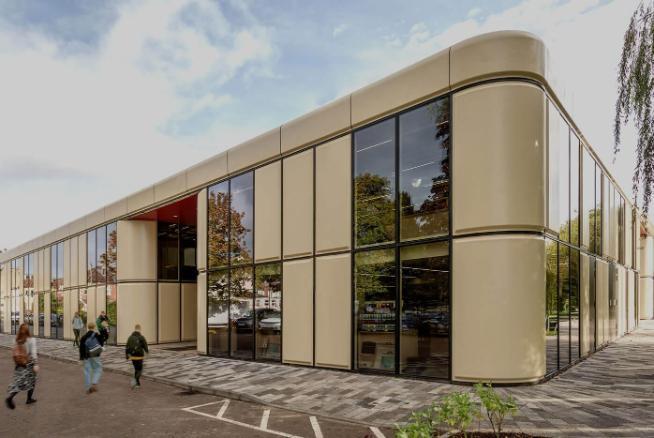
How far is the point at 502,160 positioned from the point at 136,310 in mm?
20398

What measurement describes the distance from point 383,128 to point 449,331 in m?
5.33

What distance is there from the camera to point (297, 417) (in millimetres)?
9078

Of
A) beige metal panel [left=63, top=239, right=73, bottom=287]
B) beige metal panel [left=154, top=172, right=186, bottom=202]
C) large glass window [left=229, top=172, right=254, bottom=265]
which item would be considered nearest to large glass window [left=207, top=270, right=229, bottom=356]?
large glass window [left=229, top=172, right=254, bottom=265]

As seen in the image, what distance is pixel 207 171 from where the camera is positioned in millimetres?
19219

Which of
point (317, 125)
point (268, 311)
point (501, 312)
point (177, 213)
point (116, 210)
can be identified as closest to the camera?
point (501, 312)

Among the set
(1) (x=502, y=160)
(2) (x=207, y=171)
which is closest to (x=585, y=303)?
(1) (x=502, y=160)

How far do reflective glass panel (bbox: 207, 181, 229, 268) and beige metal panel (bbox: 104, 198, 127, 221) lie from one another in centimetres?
830

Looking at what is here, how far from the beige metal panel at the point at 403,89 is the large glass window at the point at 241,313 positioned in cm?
704

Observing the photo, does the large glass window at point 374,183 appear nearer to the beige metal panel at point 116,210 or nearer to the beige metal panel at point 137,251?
the beige metal panel at point 137,251

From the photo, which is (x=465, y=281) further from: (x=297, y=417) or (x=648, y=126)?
(x=648, y=126)

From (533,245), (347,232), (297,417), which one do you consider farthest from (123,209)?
(533,245)

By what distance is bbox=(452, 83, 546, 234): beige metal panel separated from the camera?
10.4 metres

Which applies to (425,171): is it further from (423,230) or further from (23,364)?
(23,364)

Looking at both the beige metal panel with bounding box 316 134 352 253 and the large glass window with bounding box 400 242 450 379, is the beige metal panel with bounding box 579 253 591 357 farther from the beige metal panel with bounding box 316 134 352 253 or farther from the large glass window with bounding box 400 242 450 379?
the beige metal panel with bounding box 316 134 352 253
